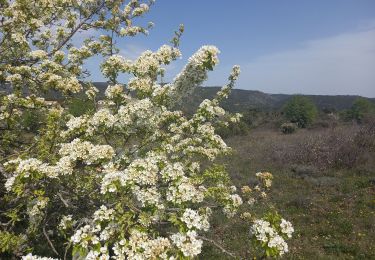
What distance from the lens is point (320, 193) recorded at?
20.2 m

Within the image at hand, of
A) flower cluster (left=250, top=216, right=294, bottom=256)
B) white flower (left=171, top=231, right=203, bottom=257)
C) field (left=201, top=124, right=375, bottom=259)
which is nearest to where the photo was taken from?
white flower (left=171, top=231, right=203, bottom=257)

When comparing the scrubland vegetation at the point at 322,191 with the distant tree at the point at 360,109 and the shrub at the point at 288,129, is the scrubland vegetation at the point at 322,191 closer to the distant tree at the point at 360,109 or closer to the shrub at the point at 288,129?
the shrub at the point at 288,129

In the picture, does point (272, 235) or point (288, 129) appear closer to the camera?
point (272, 235)

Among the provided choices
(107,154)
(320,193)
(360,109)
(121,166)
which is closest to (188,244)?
(107,154)

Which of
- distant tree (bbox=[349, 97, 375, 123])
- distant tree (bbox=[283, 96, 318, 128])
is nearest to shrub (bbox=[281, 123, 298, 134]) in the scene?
distant tree (bbox=[283, 96, 318, 128])

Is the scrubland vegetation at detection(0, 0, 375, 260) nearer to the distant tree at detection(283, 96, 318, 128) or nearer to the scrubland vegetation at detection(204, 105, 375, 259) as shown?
the scrubland vegetation at detection(204, 105, 375, 259)

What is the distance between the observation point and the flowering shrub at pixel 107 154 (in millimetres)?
4672

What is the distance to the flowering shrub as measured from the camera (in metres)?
4.67

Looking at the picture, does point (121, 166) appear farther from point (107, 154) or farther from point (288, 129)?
point (288, 129)

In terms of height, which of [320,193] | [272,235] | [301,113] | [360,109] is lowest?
[320,193]

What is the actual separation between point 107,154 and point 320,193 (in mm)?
16980

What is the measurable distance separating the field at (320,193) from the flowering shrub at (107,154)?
78.6 inches

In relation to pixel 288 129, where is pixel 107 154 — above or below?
above

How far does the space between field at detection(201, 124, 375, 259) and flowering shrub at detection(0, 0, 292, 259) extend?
2.00 metres
